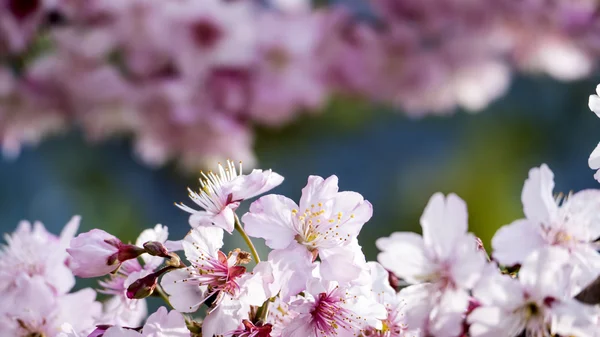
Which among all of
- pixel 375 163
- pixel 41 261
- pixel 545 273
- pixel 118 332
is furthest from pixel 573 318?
pixel 375 163

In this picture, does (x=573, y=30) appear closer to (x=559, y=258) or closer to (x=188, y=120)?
(x=188, y=120)

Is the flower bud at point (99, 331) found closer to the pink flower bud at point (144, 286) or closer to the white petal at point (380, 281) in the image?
the pink flower bud at point (144, 286)

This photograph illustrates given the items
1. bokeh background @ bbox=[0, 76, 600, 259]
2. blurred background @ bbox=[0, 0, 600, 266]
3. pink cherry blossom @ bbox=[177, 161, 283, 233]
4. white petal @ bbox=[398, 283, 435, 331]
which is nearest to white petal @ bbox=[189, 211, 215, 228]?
pink cherry blossom @ bbox=[177, 161, 283, 233]

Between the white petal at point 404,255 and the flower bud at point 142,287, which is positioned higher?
the white petal at point 404,255

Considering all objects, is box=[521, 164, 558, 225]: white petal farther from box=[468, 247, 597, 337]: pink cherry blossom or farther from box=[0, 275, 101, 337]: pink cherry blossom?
box=[0, 275, 101, 337]: pink cherry blossom

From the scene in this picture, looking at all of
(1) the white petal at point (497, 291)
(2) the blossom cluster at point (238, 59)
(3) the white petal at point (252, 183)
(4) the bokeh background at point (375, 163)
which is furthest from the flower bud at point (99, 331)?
(4) the bokeh background at point (375, 163)

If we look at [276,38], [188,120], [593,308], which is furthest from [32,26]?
[593,308]
